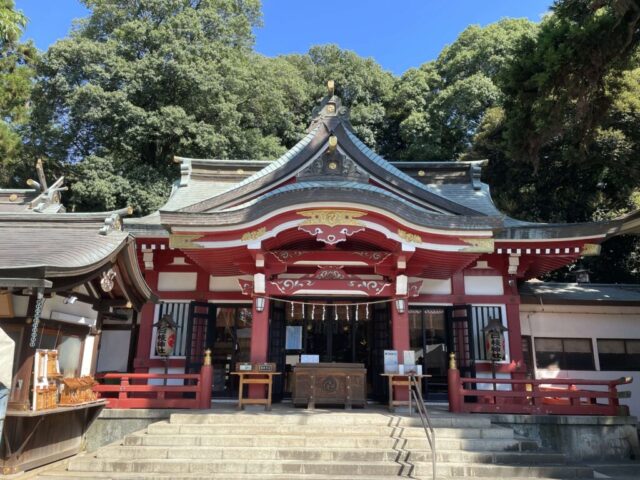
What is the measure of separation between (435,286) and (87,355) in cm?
753

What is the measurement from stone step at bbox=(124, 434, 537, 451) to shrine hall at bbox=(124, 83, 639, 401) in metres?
2.52

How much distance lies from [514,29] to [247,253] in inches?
1068

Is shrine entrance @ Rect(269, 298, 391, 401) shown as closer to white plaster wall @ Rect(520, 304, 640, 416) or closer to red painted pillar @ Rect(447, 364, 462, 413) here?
red painted pillar @ Rect(447, 364, 462, 413)

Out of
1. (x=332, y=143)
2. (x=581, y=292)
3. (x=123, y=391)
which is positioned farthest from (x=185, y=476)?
(x=581, y=292)

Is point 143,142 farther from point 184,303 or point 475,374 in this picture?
point 475,374

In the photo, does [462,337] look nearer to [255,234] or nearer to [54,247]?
[255,234]

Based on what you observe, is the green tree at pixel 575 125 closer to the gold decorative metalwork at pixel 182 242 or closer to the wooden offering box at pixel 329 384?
the wooden offering box at pixel 329 384

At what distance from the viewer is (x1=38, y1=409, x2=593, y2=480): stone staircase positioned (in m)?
6.31

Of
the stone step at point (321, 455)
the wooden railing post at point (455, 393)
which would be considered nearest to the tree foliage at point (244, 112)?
the wooden railing post at point (455, 393)

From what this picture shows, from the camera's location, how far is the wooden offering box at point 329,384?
9.02m

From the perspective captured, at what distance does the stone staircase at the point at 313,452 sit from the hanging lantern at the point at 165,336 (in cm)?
261

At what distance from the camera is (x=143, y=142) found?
21484 mm

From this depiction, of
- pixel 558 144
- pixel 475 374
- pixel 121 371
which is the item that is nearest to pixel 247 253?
pixel 121 371

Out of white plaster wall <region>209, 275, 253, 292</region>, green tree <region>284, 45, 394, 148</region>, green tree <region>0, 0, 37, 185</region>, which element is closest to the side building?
white plaster wall <region>209, 275, 253, 292</region>
